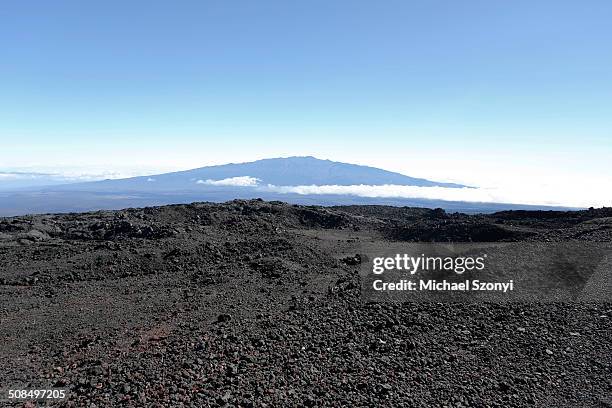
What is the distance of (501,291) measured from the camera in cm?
1124

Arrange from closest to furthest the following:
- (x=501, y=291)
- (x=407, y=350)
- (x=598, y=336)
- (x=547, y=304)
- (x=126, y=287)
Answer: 1. (x=407, y=350)
2. (x=598, y=336)
3. (x=547, y=304)
4. (x=501, y=291)
5. (x=126, y=287)

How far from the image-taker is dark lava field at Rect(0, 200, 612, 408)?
660 centimetres

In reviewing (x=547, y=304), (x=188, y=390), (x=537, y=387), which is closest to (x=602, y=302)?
(x=547, y=304)

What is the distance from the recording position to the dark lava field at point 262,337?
21.7 feet

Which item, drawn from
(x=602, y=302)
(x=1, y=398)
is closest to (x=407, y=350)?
(x=602, y=302)

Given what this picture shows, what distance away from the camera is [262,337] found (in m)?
8.61

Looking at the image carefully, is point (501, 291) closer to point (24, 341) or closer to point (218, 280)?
point (218, 280)

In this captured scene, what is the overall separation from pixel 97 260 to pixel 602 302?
50.4 ft

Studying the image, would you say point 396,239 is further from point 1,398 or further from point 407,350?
point 1,398

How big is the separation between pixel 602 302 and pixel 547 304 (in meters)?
1.33

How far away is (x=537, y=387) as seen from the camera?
6.82 meters

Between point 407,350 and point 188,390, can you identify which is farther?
point 407,350

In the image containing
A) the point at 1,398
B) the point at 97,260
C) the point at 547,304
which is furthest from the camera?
the point at 97,260

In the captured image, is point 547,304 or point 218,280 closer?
point 547,304
